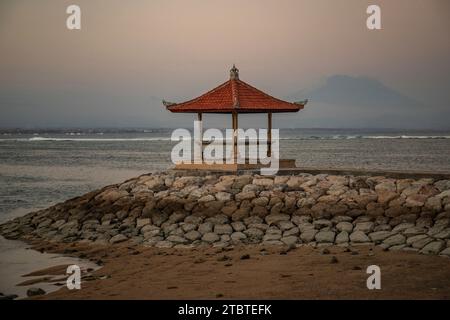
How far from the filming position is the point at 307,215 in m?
17.2

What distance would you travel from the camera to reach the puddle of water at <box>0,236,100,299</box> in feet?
45.6

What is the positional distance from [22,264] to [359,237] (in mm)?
8624

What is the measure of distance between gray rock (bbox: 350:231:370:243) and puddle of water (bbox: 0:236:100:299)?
6241 millimetres

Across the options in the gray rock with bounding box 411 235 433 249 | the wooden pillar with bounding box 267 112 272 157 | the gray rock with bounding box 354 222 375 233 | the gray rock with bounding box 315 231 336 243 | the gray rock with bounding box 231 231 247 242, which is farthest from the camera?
the wooden pillar with bounding box 267 112 272 157

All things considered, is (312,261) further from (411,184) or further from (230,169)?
(230,169)

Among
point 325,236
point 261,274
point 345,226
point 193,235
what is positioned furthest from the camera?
point 193,235

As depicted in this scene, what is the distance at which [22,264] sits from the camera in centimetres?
1644

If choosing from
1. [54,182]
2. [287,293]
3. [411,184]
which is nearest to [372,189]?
[411,184]

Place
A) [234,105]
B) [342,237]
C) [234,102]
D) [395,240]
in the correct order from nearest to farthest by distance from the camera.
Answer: [395,240] < [342,237] < [234,105] < [234,102]

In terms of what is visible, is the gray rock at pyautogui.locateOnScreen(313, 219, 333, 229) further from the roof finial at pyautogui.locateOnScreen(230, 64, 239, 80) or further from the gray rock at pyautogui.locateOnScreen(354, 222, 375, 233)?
the roof finial at pyautogui.locateOnScreen(230, 64, 239, 80)

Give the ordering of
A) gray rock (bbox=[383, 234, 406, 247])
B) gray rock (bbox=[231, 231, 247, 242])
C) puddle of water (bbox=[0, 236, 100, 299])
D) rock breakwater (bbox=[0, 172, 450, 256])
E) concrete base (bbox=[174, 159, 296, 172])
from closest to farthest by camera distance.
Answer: puddle of water (bbox=[0, 236, 100, 299]) < gray rock (bbox=[383, 234, 406, 247]) < rock breakwater (bbox=[0, 172, 450, 256]) < gray rock (bbox=[231, 231, 247, 242]) < concrete base (bbox=[174, 159, 296, 172])

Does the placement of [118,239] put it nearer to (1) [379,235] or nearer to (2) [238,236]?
(2) [238,236]

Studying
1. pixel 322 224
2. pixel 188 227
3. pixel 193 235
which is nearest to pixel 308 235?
pixel 322 224

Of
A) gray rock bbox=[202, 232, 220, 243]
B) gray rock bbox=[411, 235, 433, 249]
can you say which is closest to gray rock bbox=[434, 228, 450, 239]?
gray rock bbox=[411, 235, 433, 249]
